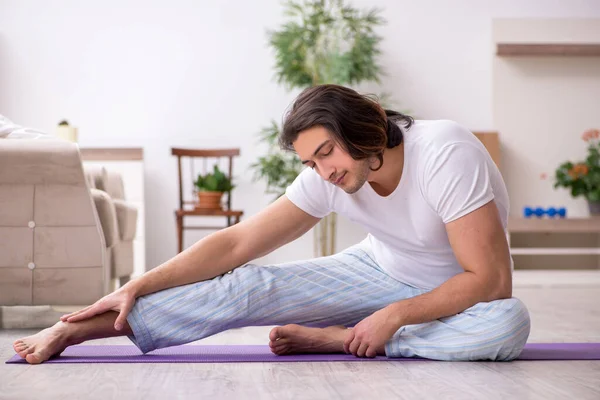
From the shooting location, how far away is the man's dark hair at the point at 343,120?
70.0 inches

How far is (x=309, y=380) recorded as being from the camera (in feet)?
5.42

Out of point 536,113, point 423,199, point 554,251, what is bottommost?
point 554,251

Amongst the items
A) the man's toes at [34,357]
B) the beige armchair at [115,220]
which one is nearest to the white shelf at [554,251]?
the beige armchair at [115,220]

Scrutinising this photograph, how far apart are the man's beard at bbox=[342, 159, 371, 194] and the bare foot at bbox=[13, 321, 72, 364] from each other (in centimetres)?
74

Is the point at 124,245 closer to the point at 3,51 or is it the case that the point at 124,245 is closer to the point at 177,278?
the point at 177,278

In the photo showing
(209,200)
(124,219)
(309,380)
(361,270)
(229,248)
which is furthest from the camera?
(209,200)

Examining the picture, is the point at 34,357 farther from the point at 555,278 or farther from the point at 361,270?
the point at 555,278

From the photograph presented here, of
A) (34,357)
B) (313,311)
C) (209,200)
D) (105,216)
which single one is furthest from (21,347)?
(209,200)

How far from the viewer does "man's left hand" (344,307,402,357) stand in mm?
1843

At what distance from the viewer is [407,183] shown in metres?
1.88

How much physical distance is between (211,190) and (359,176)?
155 inches

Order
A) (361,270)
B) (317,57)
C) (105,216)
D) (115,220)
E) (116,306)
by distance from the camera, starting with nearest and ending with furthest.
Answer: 1. (116,306)
2. (361,270)
3. (105,216)
4. (115,220)
5. (317,57)

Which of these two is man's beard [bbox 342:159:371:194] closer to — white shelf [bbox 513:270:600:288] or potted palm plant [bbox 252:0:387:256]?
white shelf [bbox 513:270:600:288]

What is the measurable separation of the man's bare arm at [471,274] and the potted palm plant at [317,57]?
4.11 m
